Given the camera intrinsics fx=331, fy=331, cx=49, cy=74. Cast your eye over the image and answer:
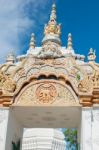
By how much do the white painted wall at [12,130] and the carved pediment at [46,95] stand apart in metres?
0.87

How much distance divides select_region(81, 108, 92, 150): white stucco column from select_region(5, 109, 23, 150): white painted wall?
2.77 m

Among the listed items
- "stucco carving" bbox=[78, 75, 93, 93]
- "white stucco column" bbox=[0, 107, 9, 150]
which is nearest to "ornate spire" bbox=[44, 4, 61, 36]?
"stucco carving" bbox=[78, 75, 93, 93]

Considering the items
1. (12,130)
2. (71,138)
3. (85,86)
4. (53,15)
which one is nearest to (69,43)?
(53,15)

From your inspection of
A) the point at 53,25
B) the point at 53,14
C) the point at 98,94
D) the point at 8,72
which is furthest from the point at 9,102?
the point at 53,14

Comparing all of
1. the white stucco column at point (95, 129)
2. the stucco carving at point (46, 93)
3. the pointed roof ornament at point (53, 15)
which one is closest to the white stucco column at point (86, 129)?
the white stucco column at point (95, 129)

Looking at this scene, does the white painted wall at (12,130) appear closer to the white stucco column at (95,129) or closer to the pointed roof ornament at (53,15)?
the white stucco column at (95,129)

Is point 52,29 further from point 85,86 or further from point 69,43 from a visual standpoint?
point 85,86

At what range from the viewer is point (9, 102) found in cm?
1241

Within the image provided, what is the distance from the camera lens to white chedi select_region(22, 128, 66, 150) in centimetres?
2794

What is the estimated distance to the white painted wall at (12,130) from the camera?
12.4 m

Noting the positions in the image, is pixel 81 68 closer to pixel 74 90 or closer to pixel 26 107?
pixel 74 90

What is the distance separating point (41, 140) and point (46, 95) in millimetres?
16373

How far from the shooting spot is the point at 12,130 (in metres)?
13.1

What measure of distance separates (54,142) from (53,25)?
49.3 feet
